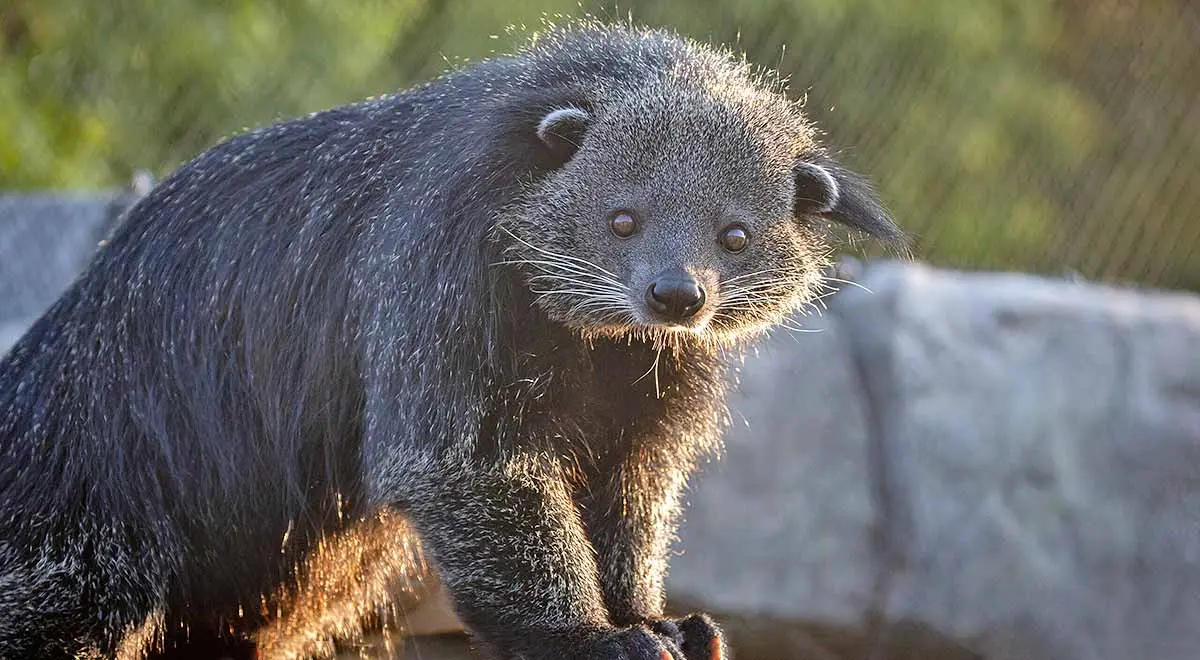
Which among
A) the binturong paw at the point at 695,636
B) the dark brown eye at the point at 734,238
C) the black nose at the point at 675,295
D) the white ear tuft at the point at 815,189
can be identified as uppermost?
the white ear tuft at the point at 815,189

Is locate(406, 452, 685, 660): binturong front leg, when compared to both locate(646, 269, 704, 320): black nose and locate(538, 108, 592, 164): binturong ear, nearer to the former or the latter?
locate(646, 269, 704, 320): black nose

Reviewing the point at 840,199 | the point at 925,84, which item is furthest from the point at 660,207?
the point at 925,84

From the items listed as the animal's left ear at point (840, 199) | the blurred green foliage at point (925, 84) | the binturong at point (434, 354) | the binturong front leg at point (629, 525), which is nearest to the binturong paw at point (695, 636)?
the binturong at point (434, 354)

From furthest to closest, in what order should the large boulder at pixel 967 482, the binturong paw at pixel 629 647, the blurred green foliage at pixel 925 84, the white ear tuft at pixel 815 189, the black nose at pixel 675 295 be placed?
1. the blurred green foliage at pixel 925 84
2. the large boulder at pixel 967 482
3. the white ear tuft at pixel 815 189
4. the black nose at pixel 675 295
5. the binturong paw at pixel 629 647

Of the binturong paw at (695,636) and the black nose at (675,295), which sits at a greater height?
the black nose at (675,295)

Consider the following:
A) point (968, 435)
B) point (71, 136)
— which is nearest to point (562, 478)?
point (968, 435)

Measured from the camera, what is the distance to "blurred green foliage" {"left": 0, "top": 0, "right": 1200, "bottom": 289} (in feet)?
22.1

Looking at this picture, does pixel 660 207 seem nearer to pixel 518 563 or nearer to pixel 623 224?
pixel 623 224

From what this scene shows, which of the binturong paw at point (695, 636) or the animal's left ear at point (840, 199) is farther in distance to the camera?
the animal's left ear at point (840, 199)

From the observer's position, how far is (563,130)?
3328 mm

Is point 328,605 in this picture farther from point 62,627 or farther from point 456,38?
point 456,38

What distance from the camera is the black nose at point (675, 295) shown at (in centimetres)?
312

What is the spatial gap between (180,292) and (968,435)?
3.79m

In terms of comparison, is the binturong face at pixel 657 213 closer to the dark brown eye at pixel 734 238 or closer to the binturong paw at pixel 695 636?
the dark brown eye at pixel 734 238
